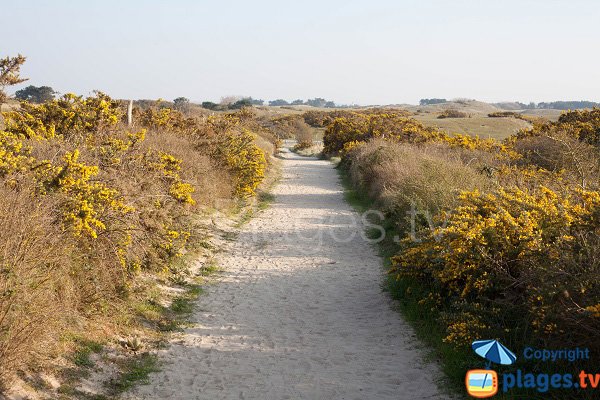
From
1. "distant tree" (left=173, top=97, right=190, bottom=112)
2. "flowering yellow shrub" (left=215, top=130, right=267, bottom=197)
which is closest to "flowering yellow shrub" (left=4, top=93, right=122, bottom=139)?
"flowering yellow shrub" (left=215, top=130, right=267, bottom=197)

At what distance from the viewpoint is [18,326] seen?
15.0 feet

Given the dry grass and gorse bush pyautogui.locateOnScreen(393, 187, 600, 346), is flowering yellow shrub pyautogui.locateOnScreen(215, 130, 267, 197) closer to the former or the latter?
the dry grass

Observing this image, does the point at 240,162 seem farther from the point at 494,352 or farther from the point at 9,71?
the point at 494,352

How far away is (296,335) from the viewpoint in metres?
7.16

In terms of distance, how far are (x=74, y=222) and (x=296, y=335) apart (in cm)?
332

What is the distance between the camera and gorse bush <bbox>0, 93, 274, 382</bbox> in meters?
4.86

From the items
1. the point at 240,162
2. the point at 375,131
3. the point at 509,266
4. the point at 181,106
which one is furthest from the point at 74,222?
the point at 181,106

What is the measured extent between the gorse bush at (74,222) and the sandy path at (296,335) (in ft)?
3.85

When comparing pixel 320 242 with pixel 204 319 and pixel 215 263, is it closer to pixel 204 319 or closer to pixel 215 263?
pixel 215 263

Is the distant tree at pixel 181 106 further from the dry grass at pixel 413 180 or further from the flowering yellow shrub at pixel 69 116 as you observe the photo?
the flowering yellow shrub at pixel 69 116

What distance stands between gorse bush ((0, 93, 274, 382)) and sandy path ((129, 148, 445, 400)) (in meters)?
1.17

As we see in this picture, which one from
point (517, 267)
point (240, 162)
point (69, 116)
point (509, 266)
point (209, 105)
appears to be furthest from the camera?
point (209, 105)

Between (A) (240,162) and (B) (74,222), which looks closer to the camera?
(B) (74,222)

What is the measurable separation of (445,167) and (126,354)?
9535 millimetres
